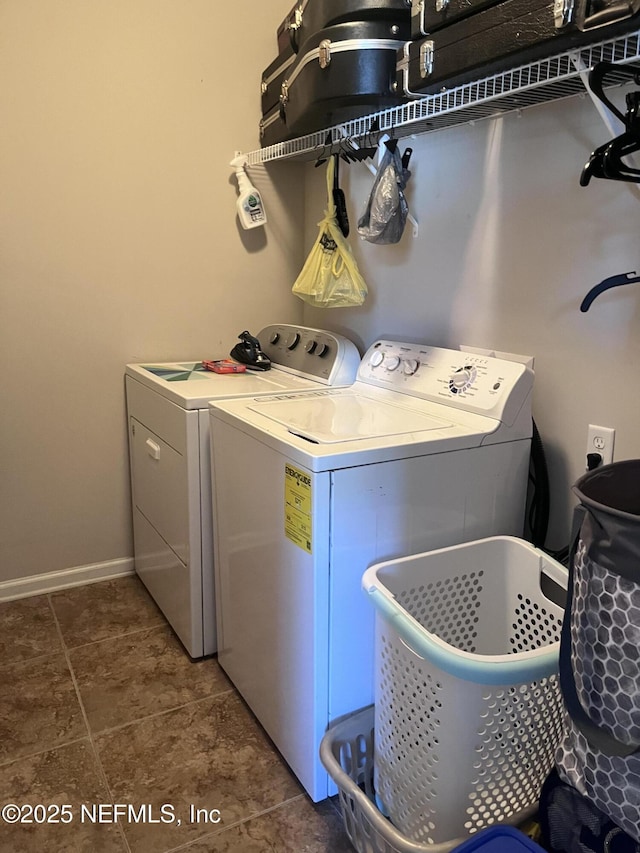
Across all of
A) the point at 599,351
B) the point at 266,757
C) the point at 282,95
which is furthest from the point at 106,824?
the point at 282,95

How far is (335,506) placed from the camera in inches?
50.2

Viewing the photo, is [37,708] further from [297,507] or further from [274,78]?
[274,78]

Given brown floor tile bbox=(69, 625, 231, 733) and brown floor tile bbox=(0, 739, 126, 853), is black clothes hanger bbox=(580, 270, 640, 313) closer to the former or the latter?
brown floor tile bbox=(69, 625, 231, 733)

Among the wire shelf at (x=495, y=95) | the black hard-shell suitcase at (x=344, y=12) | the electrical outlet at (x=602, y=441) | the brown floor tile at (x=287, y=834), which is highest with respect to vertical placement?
the black hard-shell suitcase at (x=344, y=12)

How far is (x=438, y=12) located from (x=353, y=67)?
11.3 inches

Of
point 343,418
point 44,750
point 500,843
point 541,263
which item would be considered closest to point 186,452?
point 343,418

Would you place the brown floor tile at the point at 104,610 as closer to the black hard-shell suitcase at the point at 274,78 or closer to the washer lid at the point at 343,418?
the washer lid at the point at 343,418

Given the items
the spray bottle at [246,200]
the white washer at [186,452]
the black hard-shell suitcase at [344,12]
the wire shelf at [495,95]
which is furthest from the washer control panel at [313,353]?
the black hard-shell suitcase at [344,12]

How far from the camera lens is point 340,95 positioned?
159cm

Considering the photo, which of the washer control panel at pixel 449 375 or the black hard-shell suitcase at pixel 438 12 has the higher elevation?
the black hard-shell suitcase at pixel 438 12

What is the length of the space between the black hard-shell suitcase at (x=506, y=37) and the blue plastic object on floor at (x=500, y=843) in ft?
4.09

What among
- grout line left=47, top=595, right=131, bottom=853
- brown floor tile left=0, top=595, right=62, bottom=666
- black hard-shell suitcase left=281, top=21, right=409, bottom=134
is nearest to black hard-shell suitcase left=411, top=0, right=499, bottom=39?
black hard-shell suitcase left=281, top=21, right=409, bottom=134

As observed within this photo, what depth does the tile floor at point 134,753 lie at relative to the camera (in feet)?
4.47

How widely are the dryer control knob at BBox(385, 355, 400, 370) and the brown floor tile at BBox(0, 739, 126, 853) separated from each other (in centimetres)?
130
